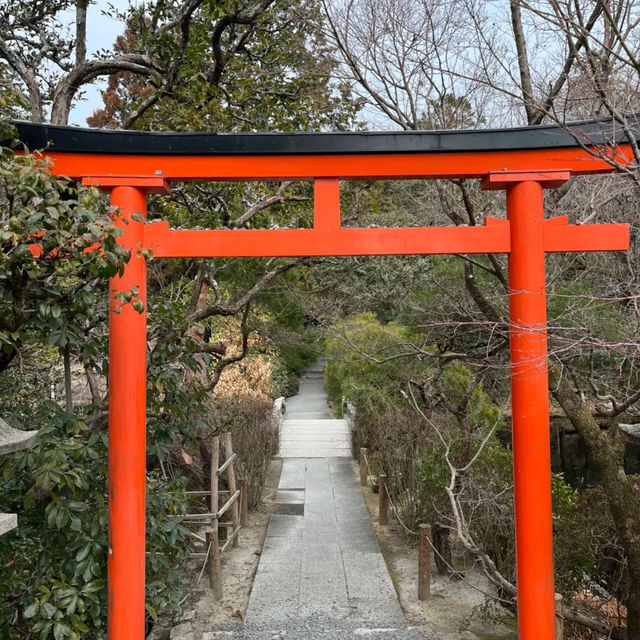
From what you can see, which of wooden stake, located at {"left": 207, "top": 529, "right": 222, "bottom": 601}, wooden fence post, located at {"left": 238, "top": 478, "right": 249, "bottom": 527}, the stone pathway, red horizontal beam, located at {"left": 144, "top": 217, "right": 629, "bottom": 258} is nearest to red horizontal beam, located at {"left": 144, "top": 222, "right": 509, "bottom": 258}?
red horizontal beam, located at {"left": 144, "top": 217, "right": 629, "bottom": 258}

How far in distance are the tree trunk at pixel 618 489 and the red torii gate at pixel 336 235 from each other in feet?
3.01

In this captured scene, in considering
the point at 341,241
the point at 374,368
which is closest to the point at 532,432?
the point at 341,241

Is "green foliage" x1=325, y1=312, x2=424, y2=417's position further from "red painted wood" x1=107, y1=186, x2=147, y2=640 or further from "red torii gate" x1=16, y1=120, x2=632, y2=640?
"red painted wood" x1=107, y1=186, x2=147, y2=640

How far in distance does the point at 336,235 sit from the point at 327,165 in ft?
1.38

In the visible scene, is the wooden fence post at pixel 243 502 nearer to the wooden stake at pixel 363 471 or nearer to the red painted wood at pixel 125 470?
the wooden stake at pixel 363 471

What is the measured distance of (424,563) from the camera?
5539 millimetres

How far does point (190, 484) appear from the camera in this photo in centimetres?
734

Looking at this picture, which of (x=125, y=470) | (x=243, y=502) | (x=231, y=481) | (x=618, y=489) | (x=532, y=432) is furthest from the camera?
(x=243, y=502)

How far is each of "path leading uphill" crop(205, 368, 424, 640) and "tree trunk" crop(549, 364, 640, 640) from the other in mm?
1626

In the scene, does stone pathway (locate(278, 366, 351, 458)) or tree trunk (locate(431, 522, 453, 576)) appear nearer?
tree trunk (locate(431, 522, 453, 576))

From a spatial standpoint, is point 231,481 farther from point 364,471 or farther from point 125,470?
point 125,470

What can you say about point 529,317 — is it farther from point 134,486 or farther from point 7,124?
point 7,124

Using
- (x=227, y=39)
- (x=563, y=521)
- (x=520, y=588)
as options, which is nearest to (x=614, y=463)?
(x=563, y=521)

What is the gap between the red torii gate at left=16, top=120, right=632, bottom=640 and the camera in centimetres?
354
